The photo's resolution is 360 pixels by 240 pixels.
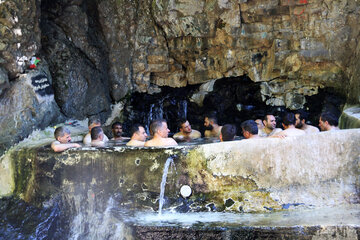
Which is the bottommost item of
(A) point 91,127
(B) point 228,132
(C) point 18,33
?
(A) point 91,127

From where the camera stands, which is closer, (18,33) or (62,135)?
(62,135)

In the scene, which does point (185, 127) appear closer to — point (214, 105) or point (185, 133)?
point (185, 133)

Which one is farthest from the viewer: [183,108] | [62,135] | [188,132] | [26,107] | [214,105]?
[183,108]

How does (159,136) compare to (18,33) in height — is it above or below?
below

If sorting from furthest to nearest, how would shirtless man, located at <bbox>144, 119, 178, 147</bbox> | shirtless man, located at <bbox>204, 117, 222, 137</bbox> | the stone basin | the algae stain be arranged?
shirtless man, located at <bbox>204, 117, 222, 137</bbox> < shirtless man, located at <bbox>144, 119, 178, 147</bbox> < the algae stain < the stone basin

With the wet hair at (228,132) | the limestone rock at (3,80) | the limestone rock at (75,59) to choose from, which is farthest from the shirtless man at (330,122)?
the limestone rock at (75,59)

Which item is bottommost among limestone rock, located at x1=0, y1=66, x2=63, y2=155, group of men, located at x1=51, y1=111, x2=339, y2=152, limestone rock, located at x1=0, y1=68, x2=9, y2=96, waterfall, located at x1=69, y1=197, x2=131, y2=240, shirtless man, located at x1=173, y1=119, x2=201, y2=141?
waterfall, located at x1=69, y1=197, x2=131, y2=240

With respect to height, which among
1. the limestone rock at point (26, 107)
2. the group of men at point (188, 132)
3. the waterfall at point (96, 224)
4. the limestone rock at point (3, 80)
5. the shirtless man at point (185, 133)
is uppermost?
the limestone rock at point (3, 80)

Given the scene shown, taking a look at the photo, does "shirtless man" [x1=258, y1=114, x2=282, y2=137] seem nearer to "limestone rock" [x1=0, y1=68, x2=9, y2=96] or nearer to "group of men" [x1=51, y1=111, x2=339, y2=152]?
"group of men" [x1=51, y1=111, x2=339, y2=152]

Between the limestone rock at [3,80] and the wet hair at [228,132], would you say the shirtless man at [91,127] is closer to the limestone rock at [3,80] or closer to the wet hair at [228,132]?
the limestone rock at [3,80]

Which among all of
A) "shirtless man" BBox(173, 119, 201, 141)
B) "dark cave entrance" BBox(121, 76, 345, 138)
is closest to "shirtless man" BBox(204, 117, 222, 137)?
"shirtless man" BBox(173, 119, 201, 141)

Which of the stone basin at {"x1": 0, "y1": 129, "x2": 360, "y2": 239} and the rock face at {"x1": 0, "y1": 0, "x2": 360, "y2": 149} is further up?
the rock face at {"x1": 0, "y1": 0, "x2": 360, "y2": 149}

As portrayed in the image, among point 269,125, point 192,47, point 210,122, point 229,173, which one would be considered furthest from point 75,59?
point 229,173

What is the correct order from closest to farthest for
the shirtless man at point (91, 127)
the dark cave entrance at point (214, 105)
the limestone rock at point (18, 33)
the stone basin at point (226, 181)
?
the stone basin at point (226, 181), the limestone rock at point (18, 33), the shirtless man at point (91, 127), the dark cave entrance at point (214, 105)
